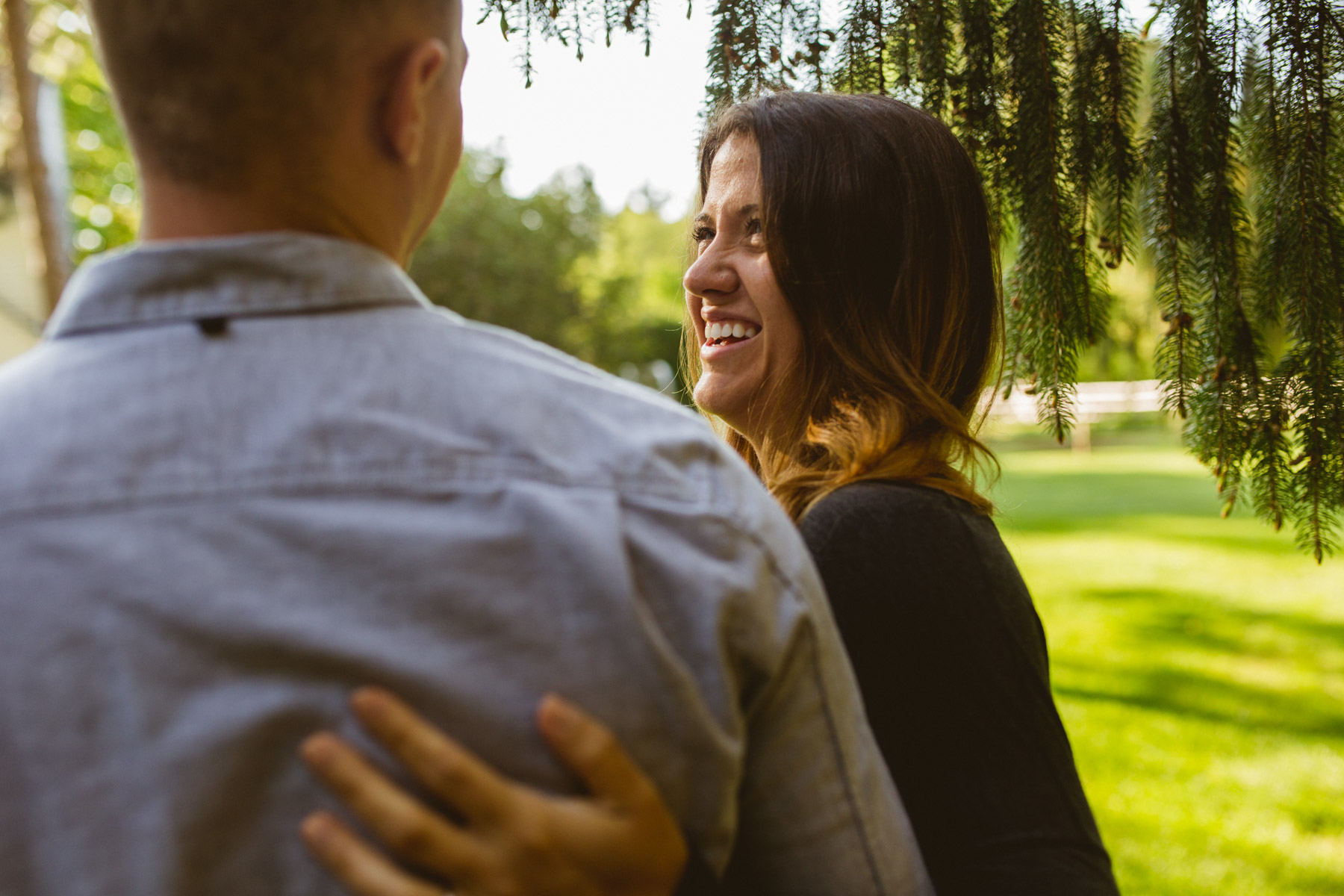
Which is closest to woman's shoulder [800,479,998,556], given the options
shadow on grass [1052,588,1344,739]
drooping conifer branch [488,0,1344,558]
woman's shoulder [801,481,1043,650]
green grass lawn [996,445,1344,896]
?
woman's shoulder [801,481,1043,650]

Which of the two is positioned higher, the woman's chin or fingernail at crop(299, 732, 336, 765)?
the woman's chin

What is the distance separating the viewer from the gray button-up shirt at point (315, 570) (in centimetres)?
74

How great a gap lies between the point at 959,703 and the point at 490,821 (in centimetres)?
70

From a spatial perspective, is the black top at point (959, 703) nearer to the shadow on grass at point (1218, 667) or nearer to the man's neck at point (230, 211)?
the man's neck at point (230, 211)

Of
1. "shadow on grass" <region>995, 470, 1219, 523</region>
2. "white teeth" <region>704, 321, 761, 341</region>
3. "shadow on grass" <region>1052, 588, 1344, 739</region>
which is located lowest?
"shadow on grass" <region>995, 470, 1219, 523</region>

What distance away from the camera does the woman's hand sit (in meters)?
0.76

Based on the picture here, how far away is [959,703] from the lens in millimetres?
1258

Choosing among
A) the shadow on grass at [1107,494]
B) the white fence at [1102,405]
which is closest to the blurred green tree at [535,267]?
the shadow on grass at [1107,494]

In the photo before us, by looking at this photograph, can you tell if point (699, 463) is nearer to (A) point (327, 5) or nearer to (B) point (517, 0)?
(A) point (327, 5)

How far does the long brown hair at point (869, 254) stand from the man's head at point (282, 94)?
3.08 ft

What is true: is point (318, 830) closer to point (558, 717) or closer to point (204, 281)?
point (558, 717)

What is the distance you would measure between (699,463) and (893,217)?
1.02 m

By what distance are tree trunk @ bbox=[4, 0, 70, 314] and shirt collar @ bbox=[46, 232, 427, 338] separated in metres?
9.28

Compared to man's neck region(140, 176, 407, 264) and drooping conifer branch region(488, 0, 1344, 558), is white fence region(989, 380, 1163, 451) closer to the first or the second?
drooping conifer branch region(488, 0, 1344, 558)
